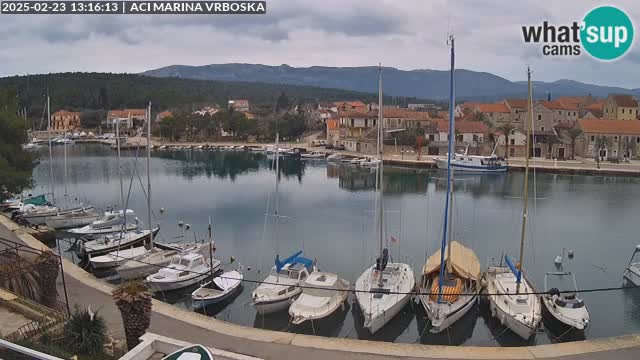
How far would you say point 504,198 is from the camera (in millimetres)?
46406

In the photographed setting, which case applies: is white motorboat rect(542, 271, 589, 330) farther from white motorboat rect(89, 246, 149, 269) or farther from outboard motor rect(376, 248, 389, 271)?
white motorboat rect(89, 246, 149, 269)

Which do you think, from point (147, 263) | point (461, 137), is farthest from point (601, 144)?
point (147, 263)

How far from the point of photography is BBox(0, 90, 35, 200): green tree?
27.5 metres

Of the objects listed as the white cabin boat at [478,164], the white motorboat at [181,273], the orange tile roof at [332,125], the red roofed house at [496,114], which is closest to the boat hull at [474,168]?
the white cabin boat at [478,164]

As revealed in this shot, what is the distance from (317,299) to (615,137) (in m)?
64.6

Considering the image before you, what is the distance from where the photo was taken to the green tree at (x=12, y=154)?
27.5 meters

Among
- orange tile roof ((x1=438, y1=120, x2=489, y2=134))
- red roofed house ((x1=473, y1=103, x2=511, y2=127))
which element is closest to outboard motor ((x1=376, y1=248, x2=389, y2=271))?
orange tile roof ((x1=438, y1=120, x2=489, y2=134))

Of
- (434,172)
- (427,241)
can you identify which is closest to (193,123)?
→ (434,172)

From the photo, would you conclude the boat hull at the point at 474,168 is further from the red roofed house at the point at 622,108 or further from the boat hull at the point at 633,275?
the boat hull at the point at 633,275

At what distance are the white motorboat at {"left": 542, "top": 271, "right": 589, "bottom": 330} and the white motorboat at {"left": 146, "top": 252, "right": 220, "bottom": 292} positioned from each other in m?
12.0

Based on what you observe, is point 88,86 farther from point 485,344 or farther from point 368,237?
point 485,344

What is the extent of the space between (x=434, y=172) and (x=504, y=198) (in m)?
17.9

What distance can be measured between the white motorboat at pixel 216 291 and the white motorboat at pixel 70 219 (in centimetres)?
1470

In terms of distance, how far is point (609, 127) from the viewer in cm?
7006
